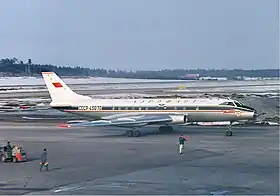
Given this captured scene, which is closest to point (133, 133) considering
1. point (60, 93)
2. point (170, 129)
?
point (170, 129)

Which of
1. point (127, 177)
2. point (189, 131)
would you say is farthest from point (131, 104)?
point (127, 177)

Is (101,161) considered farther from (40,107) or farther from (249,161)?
(40,107)

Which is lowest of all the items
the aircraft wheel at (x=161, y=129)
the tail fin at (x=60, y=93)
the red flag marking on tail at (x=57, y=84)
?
the aircraft wheel at (x=161, y=129)

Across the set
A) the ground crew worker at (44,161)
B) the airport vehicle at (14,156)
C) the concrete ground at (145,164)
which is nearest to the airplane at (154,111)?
the concrete ground at (145,164)

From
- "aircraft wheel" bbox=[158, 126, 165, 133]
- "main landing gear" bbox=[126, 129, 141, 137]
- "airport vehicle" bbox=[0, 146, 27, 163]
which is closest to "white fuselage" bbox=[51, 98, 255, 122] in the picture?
"aircraft wheel" bbox=[158, 126, 165, 133]

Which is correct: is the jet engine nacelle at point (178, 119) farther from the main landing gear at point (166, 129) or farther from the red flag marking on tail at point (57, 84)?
the red flag marking on tail at point (57, 84)

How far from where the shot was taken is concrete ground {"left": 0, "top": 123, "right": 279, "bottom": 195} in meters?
17.8

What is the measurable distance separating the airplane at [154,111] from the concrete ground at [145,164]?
3.38ft

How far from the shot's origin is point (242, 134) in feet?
116

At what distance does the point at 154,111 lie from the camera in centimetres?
3647

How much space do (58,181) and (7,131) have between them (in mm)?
19529

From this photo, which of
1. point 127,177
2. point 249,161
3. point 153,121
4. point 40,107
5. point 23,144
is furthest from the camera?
point 40,107

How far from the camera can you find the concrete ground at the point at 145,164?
17828mm

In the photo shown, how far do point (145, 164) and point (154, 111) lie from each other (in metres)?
13.7
